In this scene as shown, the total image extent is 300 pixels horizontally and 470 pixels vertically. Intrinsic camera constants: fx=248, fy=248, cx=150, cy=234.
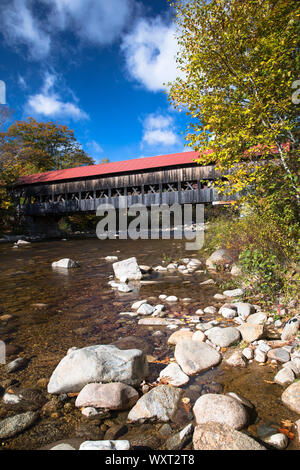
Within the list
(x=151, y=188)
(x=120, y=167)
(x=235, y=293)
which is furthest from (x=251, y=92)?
(x=120, y=167)

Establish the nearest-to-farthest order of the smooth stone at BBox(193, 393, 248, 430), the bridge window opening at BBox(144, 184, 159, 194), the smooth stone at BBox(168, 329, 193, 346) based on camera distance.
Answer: the smooth stone at BBox(193, 393, 248, 430), the smooth stone at BBox(168, 329, 193, 346), the bridge window opening at BBox(144, 184, 159, 194)

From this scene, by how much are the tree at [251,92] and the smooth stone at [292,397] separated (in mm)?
2459

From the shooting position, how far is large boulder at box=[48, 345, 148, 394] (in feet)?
7.27

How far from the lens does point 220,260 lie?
278 inches

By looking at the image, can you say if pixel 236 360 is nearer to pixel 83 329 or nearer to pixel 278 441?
pixel 278 441

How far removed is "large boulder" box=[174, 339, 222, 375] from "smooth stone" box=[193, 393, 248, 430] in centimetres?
58

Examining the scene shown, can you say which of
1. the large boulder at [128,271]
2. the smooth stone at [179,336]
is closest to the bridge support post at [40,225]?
the large boulder at [128,271]

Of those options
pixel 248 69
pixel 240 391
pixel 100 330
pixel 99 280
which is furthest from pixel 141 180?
pixel 240 391

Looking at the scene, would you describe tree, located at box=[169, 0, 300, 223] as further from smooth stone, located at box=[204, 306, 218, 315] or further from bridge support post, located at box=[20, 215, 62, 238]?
bridge support post, located at box=[20, 215, 62, 238]

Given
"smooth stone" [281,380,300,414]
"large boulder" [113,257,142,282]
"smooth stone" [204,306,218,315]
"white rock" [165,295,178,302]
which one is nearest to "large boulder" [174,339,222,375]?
"smooth stone" [281,380,300,414]

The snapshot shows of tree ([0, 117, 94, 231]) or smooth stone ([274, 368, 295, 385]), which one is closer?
smooth stone ([274, 368, 295, 385])

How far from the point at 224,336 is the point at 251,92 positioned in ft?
12.7

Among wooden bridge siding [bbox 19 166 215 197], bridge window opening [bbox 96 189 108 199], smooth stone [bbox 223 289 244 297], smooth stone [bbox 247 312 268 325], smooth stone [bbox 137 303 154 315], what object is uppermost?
wooden bridge siding [bbox 19 166 215 197]
